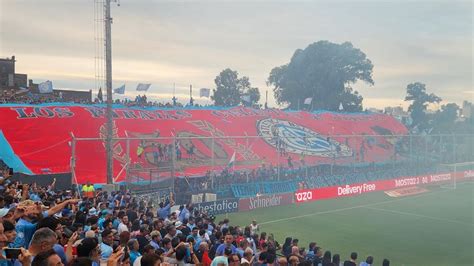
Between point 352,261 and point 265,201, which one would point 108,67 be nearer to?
point 265,201

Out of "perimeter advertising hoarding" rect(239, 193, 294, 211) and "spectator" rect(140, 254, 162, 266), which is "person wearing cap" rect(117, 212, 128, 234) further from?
"perimeter advertising hoarding" rect(239, 193, 294, 211)

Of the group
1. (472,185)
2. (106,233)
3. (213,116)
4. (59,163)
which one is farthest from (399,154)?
(106,233)

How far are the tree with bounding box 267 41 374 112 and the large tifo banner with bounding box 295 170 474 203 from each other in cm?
3367

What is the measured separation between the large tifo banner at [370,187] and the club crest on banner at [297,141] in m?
8.06

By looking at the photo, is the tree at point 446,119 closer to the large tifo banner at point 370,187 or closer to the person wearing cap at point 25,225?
the large tifo banner at point 370,187

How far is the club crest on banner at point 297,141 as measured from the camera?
43.7 meters

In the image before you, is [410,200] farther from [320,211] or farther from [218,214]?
[218,214]

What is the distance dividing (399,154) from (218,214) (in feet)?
113

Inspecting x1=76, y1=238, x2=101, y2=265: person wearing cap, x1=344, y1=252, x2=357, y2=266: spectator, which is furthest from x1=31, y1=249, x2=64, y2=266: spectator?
x1=344, y1=252, x2=357, y2=266: spectator

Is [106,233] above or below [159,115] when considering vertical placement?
below

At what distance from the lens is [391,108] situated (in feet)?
386

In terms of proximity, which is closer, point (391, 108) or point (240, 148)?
point (240, 148)

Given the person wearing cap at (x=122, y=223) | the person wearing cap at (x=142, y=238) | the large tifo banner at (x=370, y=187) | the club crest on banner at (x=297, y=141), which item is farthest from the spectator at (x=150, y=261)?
Answer: the club crest on banner at (x=297, y=141)

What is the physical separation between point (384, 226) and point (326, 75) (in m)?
54.6
